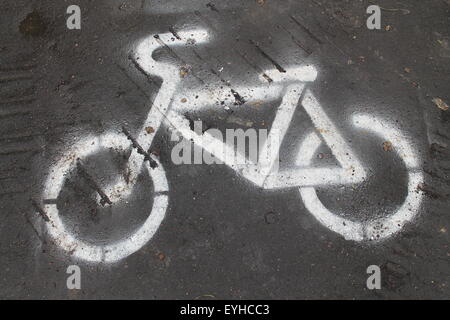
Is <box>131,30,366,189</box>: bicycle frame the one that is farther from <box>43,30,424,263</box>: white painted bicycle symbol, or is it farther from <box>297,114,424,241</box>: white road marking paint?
<box>297,114,424,241</box>: white road marking paint

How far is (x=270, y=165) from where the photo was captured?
3.32m

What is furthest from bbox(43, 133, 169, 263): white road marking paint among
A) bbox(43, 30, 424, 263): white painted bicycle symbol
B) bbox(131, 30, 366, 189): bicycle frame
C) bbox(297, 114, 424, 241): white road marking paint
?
bbox(297, 114, 424, 241): white road marking paint

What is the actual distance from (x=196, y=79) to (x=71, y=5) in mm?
1530

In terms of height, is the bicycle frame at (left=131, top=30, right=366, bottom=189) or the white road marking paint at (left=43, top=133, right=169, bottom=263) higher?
the bicycle frame at (left=131, top=30, right=366, bottom=189)

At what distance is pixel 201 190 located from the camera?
326 cm

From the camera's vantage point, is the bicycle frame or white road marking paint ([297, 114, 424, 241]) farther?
the bicycle frame

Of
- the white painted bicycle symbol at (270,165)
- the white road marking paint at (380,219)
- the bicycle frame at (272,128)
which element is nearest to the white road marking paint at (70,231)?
the white painted bicycle symbol at (270,165)

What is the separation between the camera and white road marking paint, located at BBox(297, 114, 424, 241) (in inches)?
124

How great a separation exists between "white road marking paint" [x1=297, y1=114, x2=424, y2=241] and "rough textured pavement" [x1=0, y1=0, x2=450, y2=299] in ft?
0.19

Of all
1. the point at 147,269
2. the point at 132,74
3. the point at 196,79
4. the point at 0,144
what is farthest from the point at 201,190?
the point at 0,144

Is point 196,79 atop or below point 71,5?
below

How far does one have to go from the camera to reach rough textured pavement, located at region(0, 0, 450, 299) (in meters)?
3.08

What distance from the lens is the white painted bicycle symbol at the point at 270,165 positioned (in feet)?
10.4
